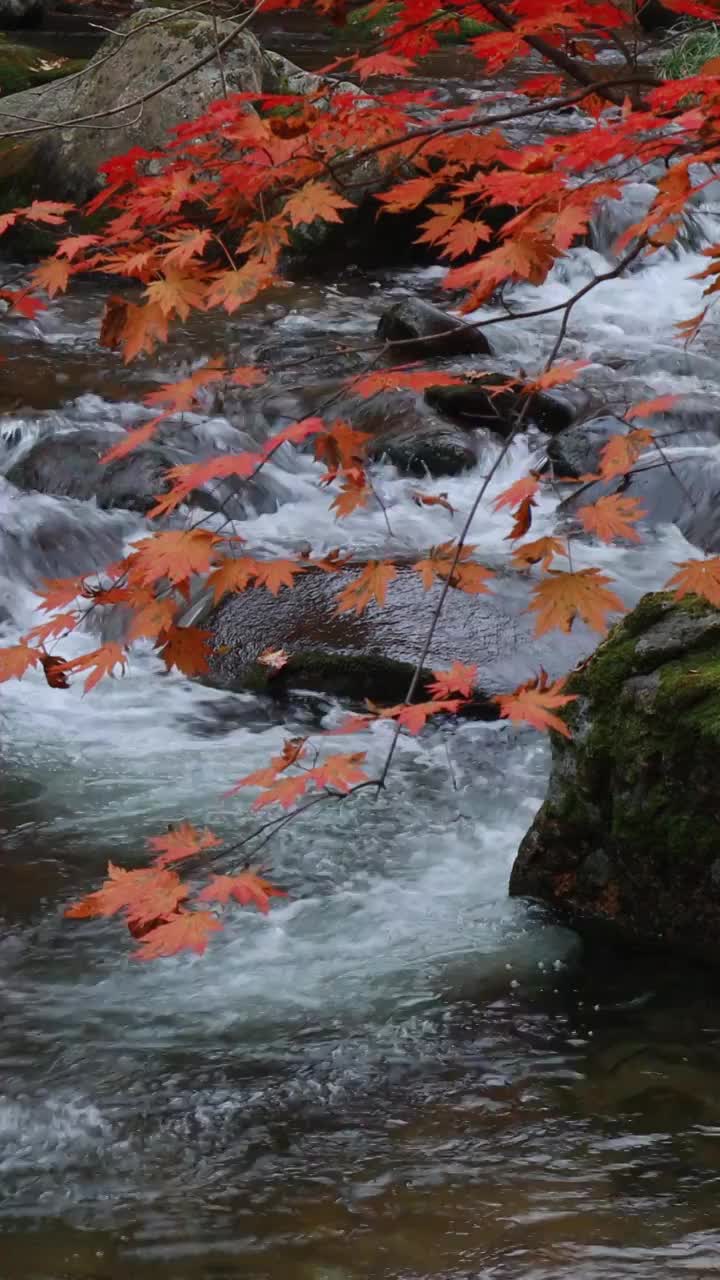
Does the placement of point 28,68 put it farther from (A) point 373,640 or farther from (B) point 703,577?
(B) point 703,577

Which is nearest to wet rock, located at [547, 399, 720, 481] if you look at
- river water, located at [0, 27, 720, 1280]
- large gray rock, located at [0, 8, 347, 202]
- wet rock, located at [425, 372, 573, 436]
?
wet rock, located at [425, 372, 573, 436]

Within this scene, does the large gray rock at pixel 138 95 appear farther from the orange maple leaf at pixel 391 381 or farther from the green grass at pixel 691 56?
the orange maple leaf at pixel 391 381

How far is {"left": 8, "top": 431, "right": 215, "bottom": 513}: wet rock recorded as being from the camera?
7.11 metres

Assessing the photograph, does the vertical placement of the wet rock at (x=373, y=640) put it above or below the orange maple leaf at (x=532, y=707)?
below

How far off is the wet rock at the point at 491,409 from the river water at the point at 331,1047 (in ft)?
9.71

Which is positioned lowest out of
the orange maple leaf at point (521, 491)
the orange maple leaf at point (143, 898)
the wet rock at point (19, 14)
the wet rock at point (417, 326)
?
the wet rock at point (417, 326)

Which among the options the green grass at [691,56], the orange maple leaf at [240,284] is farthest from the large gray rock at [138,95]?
the orange maple leaf at [240,284]

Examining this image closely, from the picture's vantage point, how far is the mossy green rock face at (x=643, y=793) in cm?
347

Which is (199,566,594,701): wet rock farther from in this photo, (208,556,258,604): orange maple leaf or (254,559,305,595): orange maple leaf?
(208,556,258,604): orange maple leaf

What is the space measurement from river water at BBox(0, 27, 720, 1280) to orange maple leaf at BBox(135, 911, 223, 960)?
642 millimetres

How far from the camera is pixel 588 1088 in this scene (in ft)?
10.1

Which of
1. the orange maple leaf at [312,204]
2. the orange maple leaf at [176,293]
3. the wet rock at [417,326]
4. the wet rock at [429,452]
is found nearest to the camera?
the orange maple leaf at [176,293]

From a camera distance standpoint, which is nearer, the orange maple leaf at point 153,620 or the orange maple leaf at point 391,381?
the orange maple leaf at point 153,620

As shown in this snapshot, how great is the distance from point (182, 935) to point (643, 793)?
1523 mm
